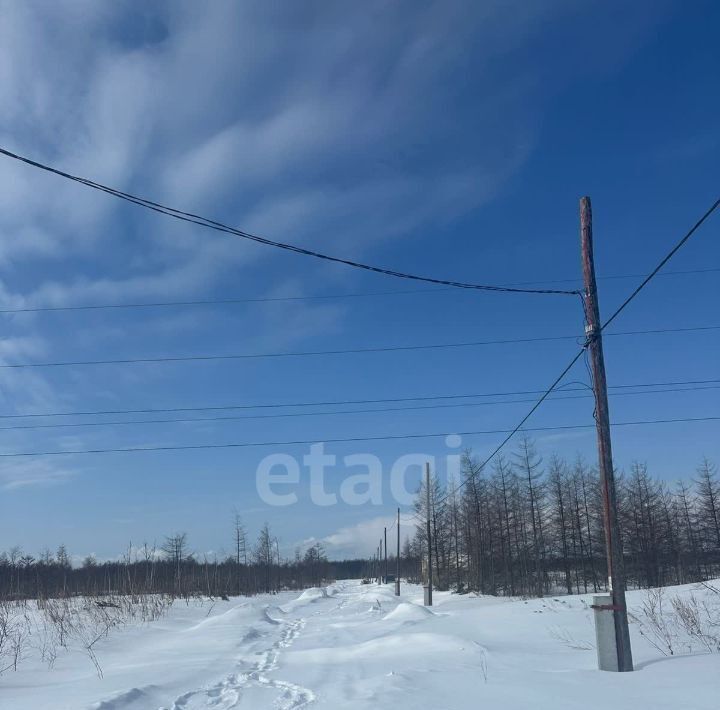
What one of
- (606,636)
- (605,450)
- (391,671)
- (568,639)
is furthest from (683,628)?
(391,671)

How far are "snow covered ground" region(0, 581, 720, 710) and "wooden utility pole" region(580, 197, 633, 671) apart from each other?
2.13 ft

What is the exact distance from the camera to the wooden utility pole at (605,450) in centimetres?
1104

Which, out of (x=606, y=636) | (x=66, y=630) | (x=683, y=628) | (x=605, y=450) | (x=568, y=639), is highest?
(x=605, y=450)

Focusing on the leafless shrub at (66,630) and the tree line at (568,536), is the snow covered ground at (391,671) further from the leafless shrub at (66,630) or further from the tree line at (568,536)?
the tree line at (568,536)

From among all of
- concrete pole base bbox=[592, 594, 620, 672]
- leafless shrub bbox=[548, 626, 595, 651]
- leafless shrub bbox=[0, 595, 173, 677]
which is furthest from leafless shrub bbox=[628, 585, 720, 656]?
leafless shrub bbox=[0, 595, 173, 677]

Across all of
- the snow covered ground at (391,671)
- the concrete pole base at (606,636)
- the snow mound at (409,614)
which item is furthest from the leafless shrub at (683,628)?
the snow mound at (409,614)

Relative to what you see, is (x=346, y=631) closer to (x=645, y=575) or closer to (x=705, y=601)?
(x=705, y=601)

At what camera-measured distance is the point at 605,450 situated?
1169 centimetres

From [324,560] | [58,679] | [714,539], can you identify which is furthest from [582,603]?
[324,560]

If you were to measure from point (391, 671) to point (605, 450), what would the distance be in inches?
211

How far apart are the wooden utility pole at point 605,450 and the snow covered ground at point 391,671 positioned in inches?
25.5

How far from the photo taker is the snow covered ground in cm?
946

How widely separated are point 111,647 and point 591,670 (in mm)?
12695

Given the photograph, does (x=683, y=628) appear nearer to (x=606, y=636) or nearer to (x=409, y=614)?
(x=606, y=636)
